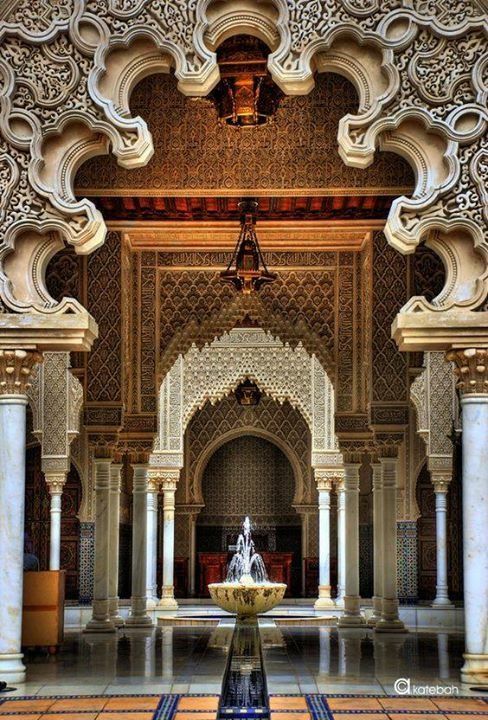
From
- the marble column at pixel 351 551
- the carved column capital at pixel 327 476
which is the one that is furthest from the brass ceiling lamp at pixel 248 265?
the carved column capital at pixel 327 476

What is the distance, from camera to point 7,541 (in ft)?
20.0

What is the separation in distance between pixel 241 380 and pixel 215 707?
11.8 metres

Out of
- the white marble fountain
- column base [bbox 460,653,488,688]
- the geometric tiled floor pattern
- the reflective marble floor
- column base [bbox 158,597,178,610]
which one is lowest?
column base [bbox 158,597,178,610]

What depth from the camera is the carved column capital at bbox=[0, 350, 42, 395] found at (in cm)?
625

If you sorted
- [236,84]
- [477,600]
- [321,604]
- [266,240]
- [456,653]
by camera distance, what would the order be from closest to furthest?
1. [477,600]
2. [236,84]
3. [456,653]
4. [266,240]
5. [321,604]

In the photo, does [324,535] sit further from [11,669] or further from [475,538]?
[11,669]

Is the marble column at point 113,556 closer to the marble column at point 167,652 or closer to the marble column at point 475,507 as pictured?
the marble column at point 167,652

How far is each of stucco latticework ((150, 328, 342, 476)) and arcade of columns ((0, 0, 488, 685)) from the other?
10.3m

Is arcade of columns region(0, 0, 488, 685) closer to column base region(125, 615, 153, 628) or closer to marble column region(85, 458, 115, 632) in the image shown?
marble column region(85, 458, 115, 632)

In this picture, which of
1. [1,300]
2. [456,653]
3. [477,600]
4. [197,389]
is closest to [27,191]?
[1,300]

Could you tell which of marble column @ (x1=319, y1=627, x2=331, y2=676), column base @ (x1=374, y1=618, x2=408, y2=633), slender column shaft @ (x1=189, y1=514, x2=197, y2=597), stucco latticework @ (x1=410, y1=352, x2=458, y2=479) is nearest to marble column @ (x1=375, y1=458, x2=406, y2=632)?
column base @ (x1=374, y1=618, x2=408, y2=633)

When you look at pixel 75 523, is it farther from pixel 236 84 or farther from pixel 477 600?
pixel 477 600

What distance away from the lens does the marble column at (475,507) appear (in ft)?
19.6

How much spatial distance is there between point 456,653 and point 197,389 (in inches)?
338
